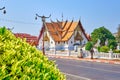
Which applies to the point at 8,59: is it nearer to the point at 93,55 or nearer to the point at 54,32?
the point at 93,55

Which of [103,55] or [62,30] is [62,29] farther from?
[103,55]

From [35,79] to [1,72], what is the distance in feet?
1.00

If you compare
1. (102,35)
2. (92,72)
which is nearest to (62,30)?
(102,35)

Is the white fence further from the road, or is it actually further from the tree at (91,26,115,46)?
the tree at (91,26,115,46)

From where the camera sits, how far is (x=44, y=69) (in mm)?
2553

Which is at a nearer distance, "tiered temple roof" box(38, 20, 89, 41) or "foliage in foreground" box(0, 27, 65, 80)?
"foliage in foreground" box(0, 27, 65, 80)

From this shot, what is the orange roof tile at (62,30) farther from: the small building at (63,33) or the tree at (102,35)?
the tree at (102,35)

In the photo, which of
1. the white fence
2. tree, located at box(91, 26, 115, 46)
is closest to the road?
the white fence

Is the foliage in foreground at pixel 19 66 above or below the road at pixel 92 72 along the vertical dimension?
above

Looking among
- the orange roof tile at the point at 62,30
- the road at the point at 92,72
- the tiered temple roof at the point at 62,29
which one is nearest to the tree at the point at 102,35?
the tiered temple roof at the point at 62,29

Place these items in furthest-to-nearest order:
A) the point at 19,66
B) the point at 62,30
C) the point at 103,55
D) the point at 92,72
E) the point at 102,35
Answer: the point at 102,35 → the point at 62,30 → the point at 103,55 → the point at 92,72 → the point at 19,66

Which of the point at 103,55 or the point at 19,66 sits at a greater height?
the point at 19,66

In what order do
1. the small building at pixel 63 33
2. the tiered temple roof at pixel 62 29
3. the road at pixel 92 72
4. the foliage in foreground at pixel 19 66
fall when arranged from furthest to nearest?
1. the tiered temple roof at pixel 62 29
2. the small building at pixel 63 33
3. the road at pixel 92 72
4. the foliage in foreground at pixel 19 66

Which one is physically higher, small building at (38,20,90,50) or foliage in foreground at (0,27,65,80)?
small building at (38,20,90,50)
